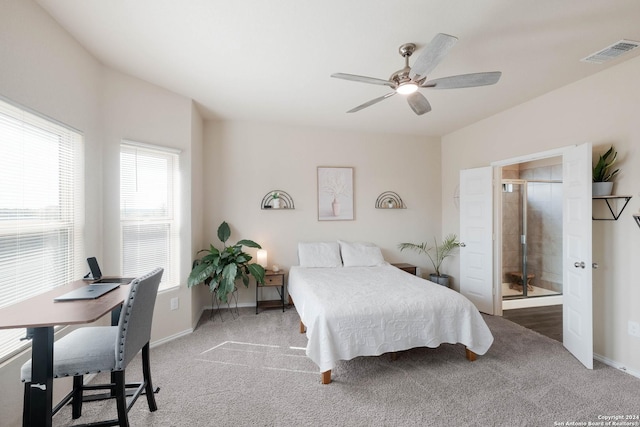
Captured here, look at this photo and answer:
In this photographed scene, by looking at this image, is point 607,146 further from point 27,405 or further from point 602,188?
point 27,405

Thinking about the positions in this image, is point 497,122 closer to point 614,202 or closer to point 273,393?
point 614,202

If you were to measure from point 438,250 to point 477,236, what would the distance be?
0.91m

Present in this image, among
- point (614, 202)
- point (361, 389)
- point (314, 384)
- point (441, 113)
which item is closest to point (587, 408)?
point (361, 389)

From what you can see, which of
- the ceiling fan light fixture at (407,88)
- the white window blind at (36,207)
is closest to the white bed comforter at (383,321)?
the ceiling fan light fixture at (407,88)

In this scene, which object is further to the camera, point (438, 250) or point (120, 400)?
point (438, 250)

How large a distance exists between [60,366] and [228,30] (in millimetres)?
2354

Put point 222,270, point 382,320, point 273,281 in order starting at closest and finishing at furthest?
point 382,320 < point 222,270 < point 273,281

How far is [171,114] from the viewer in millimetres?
2967

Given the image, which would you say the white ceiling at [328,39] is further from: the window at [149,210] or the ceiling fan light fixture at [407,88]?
the window at [149,210]

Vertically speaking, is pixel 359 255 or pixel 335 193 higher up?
pixel 335 193

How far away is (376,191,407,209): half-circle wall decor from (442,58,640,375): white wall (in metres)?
1.93

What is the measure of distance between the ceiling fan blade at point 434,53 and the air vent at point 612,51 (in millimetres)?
1641

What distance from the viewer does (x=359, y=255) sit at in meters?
3.92

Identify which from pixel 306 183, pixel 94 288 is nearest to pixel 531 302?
pixel 306 183
